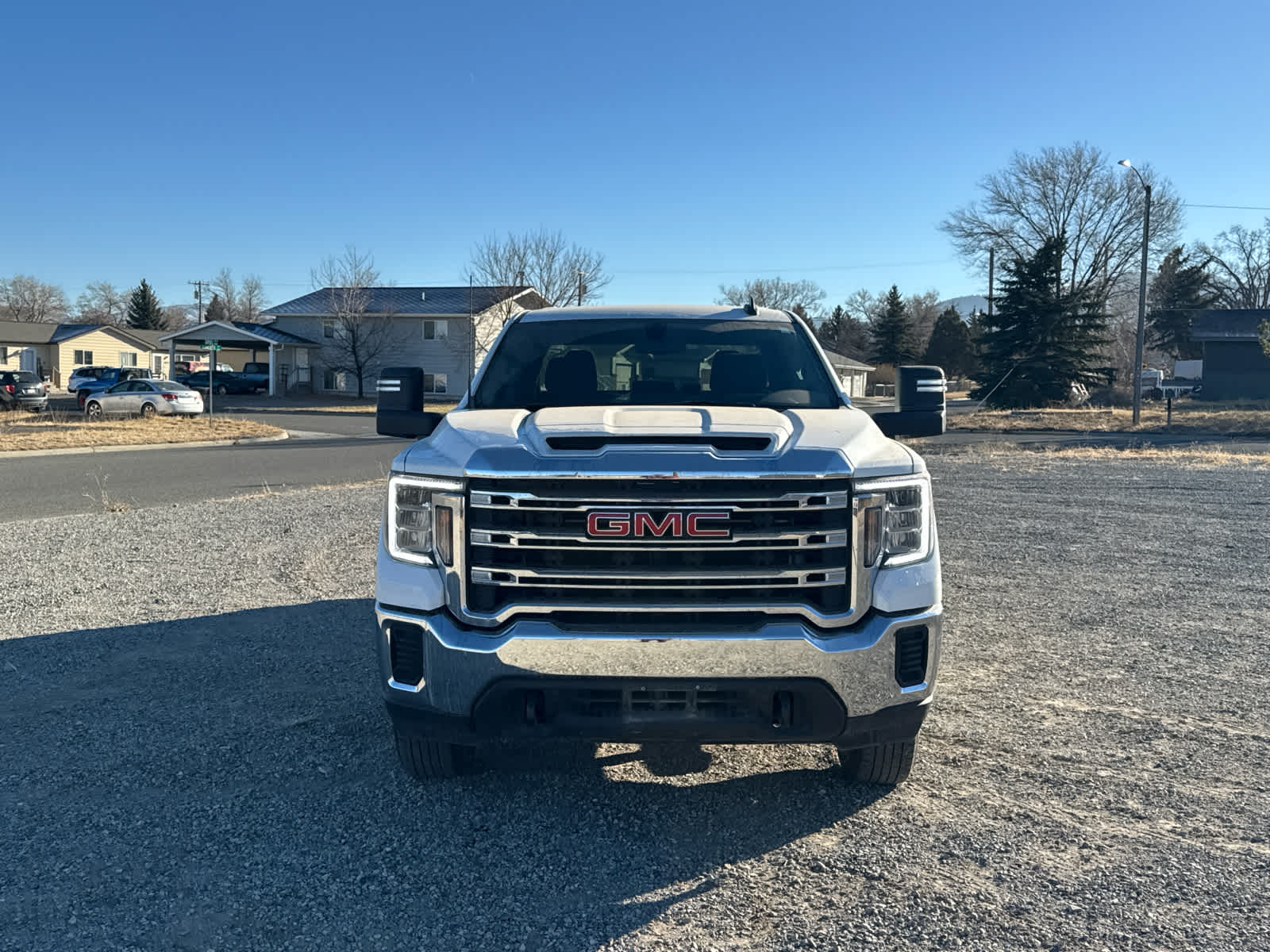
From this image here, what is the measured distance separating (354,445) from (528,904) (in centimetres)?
2423

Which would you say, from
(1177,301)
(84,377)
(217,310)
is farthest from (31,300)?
(1177,301)

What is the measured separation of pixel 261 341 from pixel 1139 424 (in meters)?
42.8

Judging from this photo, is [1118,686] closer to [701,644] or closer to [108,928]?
[701,644]

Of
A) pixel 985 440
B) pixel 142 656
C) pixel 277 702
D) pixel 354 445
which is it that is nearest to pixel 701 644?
pixel 277 702

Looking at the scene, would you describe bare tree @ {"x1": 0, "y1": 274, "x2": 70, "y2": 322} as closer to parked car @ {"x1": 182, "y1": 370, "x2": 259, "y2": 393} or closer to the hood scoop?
parked car @ {"x1": 182, "y1": 370, "x2": 259, "y2": 393}

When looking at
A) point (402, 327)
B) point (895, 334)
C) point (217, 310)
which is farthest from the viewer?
point (217, 310)

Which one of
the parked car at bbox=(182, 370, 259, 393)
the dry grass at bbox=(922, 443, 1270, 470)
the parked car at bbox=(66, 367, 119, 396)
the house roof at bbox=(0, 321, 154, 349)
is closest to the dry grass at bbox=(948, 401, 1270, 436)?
the dry grass at bbox=(922, 443, 1270, 470)

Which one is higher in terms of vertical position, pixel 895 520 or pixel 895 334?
pixel 895 334

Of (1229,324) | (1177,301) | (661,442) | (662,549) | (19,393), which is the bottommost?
(662,549)

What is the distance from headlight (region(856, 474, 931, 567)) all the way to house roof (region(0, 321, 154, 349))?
76943 mm

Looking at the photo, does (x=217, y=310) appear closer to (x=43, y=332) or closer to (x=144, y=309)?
(x=144, y=309)

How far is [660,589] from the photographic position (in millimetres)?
3236

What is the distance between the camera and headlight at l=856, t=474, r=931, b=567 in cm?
327

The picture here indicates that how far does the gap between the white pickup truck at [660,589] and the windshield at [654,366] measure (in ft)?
3.67
